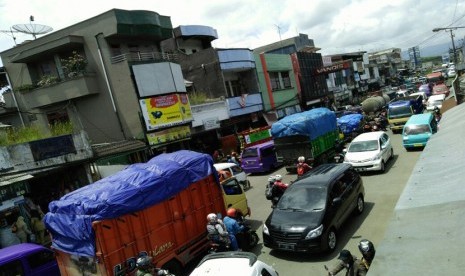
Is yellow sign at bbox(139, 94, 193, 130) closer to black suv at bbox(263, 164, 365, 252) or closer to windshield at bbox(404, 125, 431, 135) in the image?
black suv at bbox(263, 164, 365, 252)

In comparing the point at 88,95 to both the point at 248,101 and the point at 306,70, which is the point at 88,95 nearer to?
the point at 248,101

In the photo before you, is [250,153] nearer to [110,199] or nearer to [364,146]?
[364,146]

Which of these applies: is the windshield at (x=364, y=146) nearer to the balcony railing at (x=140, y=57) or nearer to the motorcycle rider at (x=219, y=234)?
the motorcycle rider at (x=219, y=234)

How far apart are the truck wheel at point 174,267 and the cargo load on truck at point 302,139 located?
11.4 meters

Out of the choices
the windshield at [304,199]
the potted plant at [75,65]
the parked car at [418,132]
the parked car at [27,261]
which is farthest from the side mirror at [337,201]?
the potted plant at [75,65]

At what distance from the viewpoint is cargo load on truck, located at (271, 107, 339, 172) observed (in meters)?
19.1

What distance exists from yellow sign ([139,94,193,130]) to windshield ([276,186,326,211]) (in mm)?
12579

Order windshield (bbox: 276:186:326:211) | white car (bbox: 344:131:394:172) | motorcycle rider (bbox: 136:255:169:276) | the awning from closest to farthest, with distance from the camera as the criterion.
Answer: motorcycle rider (bbox: 136:255:169:276) → windshield (bbox: 276:186:326:211) → the awning → white car (bbox: 344:131:394:172)

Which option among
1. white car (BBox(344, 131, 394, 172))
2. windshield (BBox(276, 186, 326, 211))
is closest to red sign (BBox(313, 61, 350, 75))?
white car (BBox(344, 131, 394, 172))

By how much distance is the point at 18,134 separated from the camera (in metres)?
16.2

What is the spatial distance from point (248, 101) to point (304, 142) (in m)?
13.4

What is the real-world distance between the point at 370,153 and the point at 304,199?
323 inches

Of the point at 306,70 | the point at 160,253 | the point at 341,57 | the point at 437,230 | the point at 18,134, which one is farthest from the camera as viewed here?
the point at 341,57

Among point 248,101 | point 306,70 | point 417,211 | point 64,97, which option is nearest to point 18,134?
point 64,97
